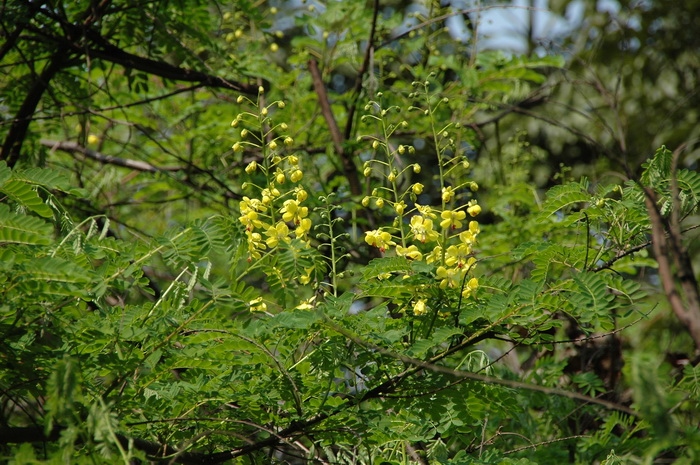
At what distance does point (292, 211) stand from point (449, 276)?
0.49 meters

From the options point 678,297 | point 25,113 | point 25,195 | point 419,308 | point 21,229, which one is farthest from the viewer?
point 25,113

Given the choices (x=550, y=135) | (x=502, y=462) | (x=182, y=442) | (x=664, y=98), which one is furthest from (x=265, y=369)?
(x=664, y=98)

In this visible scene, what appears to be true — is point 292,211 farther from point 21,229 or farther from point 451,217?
point 21,229

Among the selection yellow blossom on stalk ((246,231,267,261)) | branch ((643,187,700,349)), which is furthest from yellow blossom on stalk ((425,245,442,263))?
branch ((643,187,700,349))

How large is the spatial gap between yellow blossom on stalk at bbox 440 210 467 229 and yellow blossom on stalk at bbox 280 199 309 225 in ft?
1.30

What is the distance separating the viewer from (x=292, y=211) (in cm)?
205

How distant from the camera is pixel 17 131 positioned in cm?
312

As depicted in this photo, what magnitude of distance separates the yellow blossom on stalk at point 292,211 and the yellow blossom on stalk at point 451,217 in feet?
1.30

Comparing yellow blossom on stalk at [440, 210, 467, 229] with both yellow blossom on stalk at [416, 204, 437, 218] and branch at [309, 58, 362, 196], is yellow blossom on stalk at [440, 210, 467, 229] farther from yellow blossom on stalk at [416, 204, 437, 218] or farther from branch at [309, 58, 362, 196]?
branch at [309, 58, 362, 196]

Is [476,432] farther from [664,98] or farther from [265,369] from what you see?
[664,98]

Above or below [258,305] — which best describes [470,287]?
above

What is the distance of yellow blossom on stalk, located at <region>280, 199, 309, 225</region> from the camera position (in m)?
2.04

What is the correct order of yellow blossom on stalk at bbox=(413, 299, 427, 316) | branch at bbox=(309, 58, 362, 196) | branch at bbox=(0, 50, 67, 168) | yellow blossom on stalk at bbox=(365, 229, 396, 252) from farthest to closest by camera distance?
branch at bbox=(309, 58, 362, 196), branch at bbox=(0, 50, 67, 168), yellow blossom on stalk at bbox=(365, 229, 396, 252), yellow blossom on stalk at bbox=(413, 299, 427, 316)

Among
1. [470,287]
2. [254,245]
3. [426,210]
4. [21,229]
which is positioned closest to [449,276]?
[470,287]
